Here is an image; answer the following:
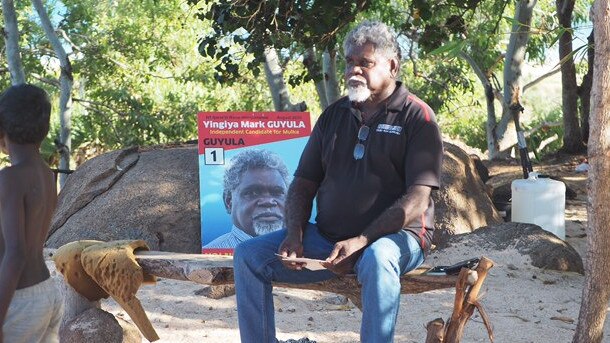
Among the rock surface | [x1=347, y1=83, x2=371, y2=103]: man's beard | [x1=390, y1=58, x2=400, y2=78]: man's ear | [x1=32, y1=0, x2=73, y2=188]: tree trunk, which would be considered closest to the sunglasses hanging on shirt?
[x1=347, y1=83, x2=371, y2=103]: man's beard

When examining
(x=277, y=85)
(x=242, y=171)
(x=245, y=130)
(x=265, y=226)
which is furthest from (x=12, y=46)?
(x=265, y=226)

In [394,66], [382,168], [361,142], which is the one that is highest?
[394,66]

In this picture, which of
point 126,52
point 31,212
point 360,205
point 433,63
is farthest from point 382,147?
point 433,63

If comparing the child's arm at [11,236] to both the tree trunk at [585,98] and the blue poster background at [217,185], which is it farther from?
the tree trunk at [585,98]

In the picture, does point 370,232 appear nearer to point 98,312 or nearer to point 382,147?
point 382,147

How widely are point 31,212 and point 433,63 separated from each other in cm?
1416

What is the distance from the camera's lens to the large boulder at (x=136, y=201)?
25.3 feet

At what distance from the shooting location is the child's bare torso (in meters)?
3.30

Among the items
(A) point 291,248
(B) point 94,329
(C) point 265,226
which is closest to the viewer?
(A) point 291,248

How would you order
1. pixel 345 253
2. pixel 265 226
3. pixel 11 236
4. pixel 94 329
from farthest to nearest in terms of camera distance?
pixel 265 226
pixel 94 329
pixel 345 253
pixel 11 236

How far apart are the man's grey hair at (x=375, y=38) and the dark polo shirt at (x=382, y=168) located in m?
0.20

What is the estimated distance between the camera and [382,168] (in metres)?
4.44

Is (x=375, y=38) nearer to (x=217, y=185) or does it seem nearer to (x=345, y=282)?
(x=345, y=282)

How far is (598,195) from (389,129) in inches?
46.5
